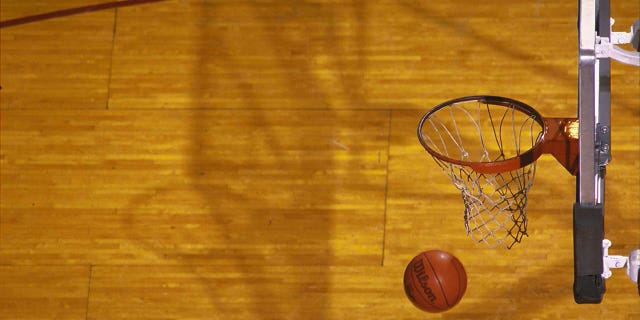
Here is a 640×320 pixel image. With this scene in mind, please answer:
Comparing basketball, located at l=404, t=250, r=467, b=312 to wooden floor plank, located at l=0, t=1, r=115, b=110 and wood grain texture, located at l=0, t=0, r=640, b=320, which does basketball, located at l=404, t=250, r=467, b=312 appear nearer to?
wood grain texture, located at l=0, t=0, r=640, b=320

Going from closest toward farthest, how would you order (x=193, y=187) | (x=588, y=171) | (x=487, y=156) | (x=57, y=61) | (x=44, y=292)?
(x=588, y=171), (x=487, y=156), (x=44, y=292), (x=193, y=187), (x=57, y=61)

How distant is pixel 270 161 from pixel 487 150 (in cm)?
154

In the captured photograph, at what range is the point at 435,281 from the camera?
4840 mm

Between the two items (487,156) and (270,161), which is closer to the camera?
(487,156)

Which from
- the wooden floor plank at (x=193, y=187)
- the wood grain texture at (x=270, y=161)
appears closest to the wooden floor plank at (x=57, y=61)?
the wood grain texture at (x=270, y=161)

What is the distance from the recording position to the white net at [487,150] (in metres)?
5.59

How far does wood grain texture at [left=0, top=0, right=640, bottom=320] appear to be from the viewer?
225 inches

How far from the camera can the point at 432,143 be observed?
585 cm

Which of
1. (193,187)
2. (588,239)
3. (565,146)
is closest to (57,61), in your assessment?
(193,187)

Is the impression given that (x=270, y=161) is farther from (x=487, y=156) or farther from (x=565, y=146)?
(x=565, y=146)

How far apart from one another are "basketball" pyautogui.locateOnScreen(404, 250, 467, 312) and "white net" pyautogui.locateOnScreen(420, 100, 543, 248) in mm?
675

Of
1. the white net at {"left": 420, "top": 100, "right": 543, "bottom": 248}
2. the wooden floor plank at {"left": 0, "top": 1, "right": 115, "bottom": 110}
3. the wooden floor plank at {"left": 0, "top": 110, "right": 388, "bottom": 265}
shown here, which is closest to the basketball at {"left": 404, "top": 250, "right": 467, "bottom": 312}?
the white net at {"left": 420, "top": 100, "right": 543, "bottom": 248}

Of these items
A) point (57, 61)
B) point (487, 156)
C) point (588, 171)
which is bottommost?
point (487, 156)

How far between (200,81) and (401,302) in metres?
2.23
